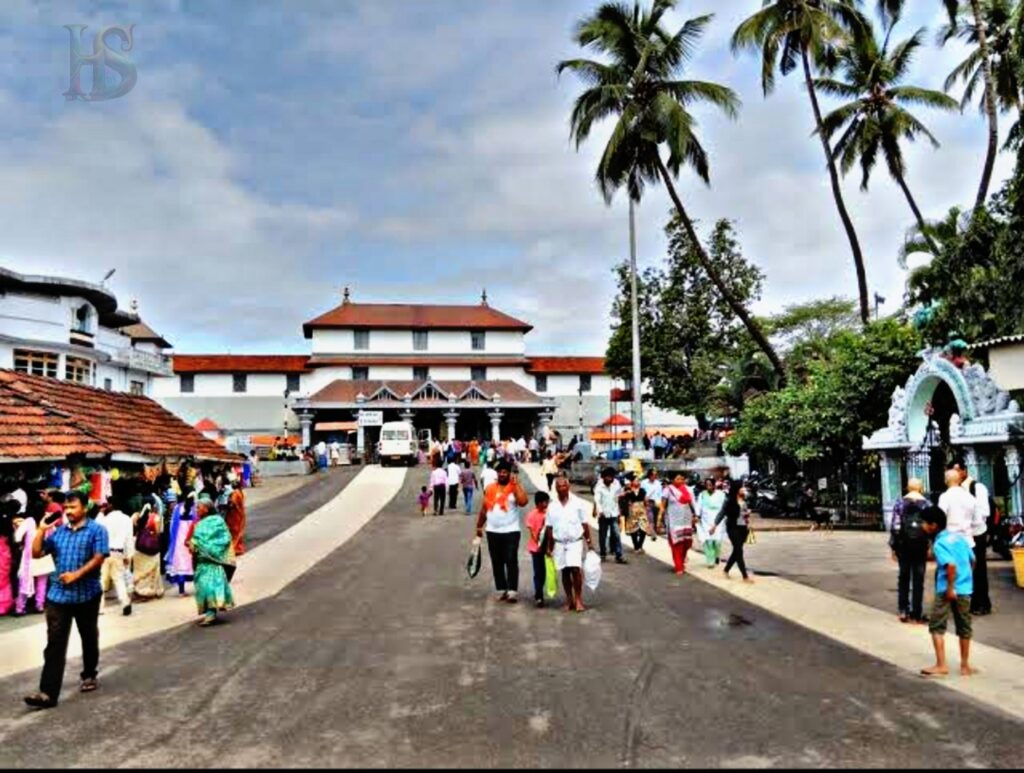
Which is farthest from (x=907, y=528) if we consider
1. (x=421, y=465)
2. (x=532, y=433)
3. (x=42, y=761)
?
(x=532, y=433)

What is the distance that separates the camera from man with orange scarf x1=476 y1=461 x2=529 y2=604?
10031 mm

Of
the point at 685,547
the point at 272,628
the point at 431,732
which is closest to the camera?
the point at 431,732

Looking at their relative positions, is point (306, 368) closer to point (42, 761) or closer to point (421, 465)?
point (421, 465)

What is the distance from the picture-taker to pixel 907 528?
9031 mm

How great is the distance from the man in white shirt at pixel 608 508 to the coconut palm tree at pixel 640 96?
14420mm

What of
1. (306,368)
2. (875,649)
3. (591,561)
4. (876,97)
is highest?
(876,97)

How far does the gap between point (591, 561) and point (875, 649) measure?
3.22m

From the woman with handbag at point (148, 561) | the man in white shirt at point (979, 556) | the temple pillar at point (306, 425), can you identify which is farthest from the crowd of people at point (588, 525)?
the temple pillar at point (306, 425)

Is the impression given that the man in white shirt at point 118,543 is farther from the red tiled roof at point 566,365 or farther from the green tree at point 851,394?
the red tiled roof at point 566,365

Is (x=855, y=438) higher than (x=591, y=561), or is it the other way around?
(x=855, y=438)

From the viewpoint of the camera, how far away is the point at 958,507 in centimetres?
902

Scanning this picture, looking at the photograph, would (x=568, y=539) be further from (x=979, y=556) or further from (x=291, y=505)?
(x=291, y=505)

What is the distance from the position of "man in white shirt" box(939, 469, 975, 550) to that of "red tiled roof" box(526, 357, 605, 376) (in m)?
48.3

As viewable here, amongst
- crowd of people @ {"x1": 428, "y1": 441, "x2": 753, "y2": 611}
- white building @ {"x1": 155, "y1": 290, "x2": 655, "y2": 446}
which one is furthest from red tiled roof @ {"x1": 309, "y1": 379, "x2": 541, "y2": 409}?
crowd of people @ {"x1": 428, "y1": 441, "x2": 753, "y2": 611}
